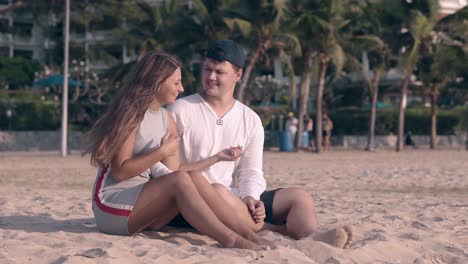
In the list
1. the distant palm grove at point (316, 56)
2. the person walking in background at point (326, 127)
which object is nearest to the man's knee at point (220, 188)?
the distant palm grove at point (316, 56)

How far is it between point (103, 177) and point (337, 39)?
28761 millimetres

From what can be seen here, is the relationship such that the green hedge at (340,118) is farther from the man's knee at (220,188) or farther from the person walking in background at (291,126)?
the man's knee at (220,188)

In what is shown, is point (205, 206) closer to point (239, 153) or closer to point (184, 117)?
point (239, 153)

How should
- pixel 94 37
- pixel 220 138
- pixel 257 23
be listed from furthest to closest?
pixel 94 37
pixel 257 23
pixel 220 138

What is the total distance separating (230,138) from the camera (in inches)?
225

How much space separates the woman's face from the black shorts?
0.84 m

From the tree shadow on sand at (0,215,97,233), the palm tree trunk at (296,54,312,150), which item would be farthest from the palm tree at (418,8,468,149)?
the tree shadow on sand at (0,215,97,233)

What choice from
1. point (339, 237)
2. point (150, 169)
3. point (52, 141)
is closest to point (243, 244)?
point (339, 237)

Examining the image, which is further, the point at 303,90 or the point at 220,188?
the point at 303,90

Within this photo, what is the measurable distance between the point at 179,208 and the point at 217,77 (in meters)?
0.98

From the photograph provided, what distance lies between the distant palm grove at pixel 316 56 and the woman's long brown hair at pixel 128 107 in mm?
25685

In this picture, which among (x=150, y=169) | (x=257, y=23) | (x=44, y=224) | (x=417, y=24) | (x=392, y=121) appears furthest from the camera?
(x=392, y=121)

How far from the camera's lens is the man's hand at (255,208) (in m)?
5.51

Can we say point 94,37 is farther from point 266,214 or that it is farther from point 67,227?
point 266,214
